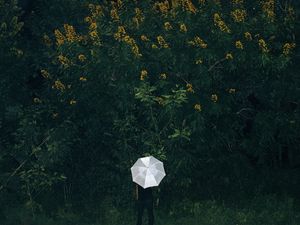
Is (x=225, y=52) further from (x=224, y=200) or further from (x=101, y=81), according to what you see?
(x=224, y=200)

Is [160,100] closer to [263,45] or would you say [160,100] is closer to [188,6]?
[188,6]

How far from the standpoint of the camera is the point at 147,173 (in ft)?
29.7

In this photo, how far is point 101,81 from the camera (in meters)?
10.5

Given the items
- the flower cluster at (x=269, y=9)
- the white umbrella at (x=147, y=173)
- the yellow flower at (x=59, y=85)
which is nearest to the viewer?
the white umbrella at (x=147, y=173)

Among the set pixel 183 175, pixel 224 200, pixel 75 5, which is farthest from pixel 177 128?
pixel 75 5

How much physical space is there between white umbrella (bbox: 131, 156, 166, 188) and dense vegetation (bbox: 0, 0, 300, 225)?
1.00 m

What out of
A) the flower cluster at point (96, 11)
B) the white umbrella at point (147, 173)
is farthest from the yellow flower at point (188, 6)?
the white umbrella at point (147, 173)

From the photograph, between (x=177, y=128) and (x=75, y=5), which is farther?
(x=75, y=5)

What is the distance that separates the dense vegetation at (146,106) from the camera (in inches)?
405

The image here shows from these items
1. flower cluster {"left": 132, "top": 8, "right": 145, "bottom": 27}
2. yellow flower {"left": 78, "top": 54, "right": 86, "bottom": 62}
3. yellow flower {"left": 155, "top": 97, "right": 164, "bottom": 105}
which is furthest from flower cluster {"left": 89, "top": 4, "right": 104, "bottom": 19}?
yellow flower {"left": 155, "top": 97, "right": 164, "bottom": 105}

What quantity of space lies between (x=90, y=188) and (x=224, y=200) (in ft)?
9.37

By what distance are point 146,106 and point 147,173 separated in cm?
165

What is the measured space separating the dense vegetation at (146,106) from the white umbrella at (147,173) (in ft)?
3.27

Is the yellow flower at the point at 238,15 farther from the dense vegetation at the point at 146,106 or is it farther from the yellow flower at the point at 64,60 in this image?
the yellow flower at the point at 64,60
